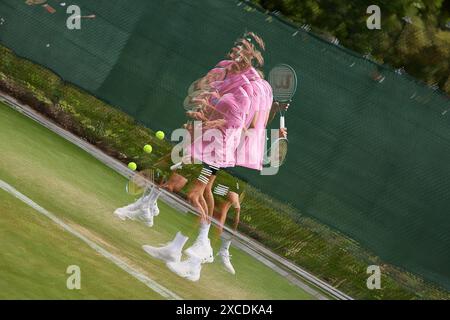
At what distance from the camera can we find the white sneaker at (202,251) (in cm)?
809

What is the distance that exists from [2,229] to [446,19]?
9.79 meters

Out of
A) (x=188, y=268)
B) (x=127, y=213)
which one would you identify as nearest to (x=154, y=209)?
(x=127, y=213)

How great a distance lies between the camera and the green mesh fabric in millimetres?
9078

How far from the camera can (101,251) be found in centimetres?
753

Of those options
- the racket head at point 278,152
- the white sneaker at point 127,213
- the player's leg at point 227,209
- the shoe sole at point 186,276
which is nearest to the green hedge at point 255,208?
the player's leg at point 227,209

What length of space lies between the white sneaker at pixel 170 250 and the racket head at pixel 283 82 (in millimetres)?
1789

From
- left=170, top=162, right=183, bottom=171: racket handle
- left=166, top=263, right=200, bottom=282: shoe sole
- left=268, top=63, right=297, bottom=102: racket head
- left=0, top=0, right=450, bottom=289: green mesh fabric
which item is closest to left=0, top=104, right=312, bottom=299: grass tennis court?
left=166, top=263, right=200, bottom=282: shoe sole

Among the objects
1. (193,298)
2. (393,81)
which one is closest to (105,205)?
(193,298)

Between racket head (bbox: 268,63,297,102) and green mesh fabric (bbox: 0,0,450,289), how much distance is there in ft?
0.22

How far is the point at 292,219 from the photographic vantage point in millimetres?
9680

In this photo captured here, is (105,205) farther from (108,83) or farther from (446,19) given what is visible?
(446,19)

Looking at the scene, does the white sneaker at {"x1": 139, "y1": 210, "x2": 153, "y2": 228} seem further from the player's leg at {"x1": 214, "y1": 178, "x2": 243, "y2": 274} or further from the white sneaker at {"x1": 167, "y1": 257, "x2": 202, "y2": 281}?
the white sneaker at {"x1": 167, "y1": 257, "x2": 202, "y2": 281}

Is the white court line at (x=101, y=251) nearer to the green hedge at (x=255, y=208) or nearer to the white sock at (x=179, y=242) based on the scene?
the white sock at (x=179, y=242)
